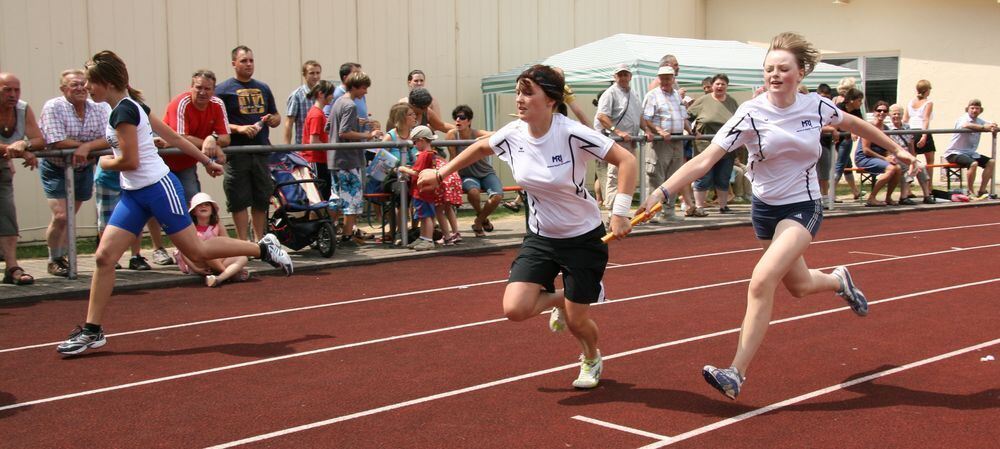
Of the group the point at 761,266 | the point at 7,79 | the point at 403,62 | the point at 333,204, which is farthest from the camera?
the point at 403,62

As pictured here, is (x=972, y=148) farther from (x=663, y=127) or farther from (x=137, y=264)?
(x=137, y=264)

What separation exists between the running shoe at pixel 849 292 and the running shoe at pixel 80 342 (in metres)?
4.95

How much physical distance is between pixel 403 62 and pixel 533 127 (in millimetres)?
12202

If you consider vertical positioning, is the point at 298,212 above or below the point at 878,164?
below

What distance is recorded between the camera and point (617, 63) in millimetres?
18406

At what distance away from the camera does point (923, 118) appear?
65.3 ft

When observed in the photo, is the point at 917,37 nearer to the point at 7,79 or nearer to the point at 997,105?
the point at 997,105

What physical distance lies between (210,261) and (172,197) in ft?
8.81

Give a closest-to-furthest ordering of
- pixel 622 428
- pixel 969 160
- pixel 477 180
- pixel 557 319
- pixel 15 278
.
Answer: pixel 622 428
pixel 557 319
pixel 15 278
pixel 477 180
pixel 969 160

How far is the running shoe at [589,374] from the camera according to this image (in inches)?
249

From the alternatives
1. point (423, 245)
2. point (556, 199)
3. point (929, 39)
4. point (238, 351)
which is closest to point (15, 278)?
point (238, 351)

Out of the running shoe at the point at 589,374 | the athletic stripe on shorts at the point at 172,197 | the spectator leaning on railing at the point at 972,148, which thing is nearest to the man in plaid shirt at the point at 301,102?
the athletic stripe on shorts at the point at 172,197

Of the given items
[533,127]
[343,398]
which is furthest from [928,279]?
[343,398]

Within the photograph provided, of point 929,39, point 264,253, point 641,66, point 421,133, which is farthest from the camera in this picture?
point 929,39
